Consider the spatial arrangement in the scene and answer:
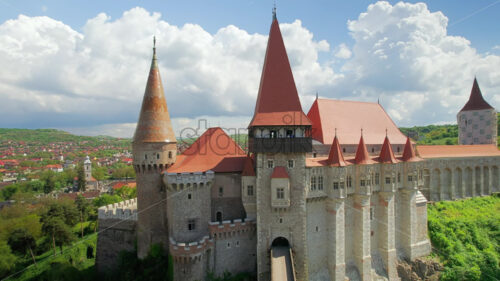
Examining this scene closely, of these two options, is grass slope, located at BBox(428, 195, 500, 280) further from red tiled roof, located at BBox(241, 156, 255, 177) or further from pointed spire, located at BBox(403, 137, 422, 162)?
red tiled roof, located at BBox(241, 156, 255, 177)

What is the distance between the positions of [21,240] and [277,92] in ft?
125

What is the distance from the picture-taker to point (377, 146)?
2812 cm

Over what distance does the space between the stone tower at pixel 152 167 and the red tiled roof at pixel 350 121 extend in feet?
45.5

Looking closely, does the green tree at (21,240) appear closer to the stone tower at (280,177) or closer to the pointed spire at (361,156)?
the stone tower at (280,177)

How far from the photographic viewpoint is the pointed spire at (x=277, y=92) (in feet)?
70.9

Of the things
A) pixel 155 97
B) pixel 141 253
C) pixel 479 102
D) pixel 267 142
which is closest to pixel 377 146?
pixel 267 142

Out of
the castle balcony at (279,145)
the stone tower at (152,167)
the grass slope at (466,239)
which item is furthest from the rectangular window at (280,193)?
the grass slope at (466,239)

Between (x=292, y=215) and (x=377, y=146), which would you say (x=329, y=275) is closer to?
(x=292, y=215)

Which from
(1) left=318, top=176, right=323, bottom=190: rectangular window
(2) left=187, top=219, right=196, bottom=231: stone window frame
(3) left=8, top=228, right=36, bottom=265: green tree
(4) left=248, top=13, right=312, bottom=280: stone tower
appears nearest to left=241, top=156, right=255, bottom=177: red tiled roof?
(4) left=248, top=13, right=312, bottom=280: stone tower

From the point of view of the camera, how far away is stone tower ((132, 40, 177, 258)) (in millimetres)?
22938

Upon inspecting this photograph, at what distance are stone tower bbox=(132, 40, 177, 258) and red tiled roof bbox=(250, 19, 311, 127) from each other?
26.1 ft

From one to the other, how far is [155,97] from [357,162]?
18.7 meters

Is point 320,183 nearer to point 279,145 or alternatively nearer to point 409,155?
point 279,145

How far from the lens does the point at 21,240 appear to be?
1378 inches
